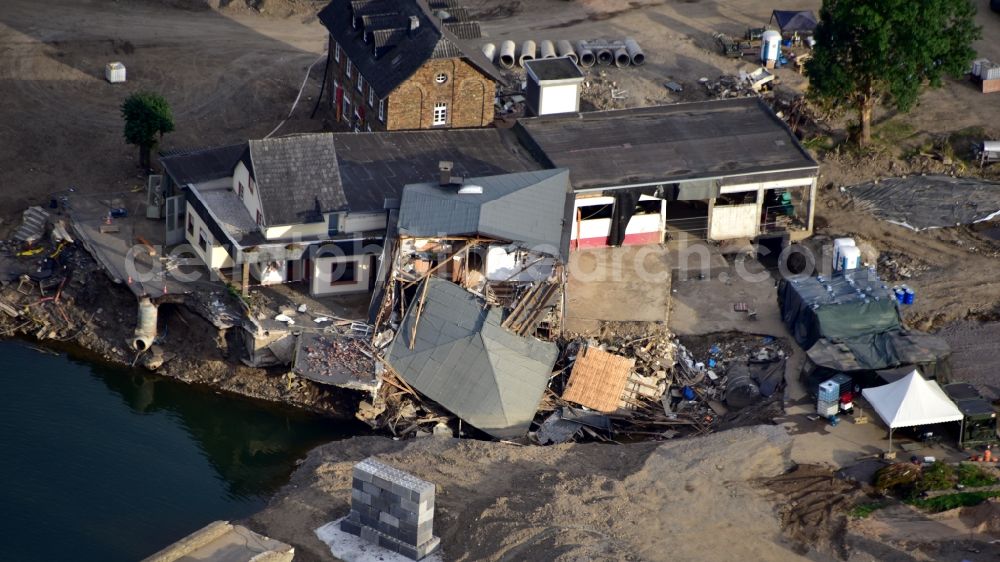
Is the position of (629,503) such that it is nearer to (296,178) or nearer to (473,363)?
(473,363)

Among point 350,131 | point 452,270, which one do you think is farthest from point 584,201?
point 350,131

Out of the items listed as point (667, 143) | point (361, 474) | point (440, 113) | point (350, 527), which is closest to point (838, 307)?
point (667, 143)

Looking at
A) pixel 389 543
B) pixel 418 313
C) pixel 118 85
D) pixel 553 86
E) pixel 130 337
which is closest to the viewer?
pixel 389 543

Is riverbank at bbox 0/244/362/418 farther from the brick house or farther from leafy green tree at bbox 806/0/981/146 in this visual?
Answer: leafy green tree at bbox 806/0/981/146

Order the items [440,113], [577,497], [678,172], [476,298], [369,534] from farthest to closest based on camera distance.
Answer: [440,113], [678,172], [476,298], [577,497], [369,534]

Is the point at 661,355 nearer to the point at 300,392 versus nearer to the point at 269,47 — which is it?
the point at 300,392

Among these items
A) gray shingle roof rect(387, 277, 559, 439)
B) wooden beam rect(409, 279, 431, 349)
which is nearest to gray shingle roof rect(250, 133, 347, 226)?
wooden beam rect(409, 279, 431, 349)

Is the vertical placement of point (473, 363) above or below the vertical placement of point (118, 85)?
below
